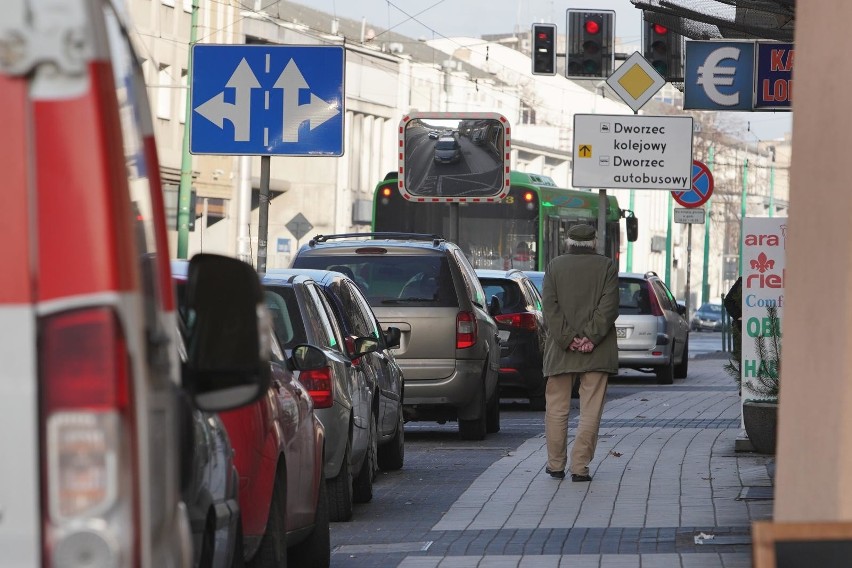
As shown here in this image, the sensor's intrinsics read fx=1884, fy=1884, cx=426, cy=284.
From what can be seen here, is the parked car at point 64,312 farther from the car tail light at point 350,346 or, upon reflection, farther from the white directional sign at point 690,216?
the white directional sign at point 690,216

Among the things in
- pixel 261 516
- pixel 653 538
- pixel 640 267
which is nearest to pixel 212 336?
pixel 261 516

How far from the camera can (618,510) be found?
1095 cm

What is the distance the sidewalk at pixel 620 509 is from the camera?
895 centimetres

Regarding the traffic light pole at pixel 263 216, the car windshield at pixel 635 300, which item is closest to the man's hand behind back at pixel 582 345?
the traffic light pole at pixel 263 216

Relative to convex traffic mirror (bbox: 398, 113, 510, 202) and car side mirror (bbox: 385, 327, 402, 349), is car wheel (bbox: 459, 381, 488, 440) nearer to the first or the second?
car side mirror (bbox: 385, 327, 402, 349)

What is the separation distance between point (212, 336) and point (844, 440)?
254 centimetres

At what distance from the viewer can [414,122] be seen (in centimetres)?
2788

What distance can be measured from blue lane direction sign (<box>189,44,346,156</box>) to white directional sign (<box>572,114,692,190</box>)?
22.5 feet

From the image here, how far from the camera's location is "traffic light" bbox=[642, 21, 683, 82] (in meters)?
22.4

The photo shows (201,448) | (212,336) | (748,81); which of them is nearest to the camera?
(212,336)

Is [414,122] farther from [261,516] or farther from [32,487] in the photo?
[32,487]

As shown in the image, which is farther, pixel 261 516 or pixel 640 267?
pixel 640 267

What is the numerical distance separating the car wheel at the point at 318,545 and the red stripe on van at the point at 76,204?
556 cm

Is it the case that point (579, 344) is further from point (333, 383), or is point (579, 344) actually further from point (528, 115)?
point (528, 115)
